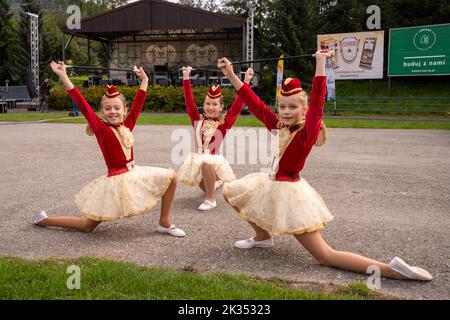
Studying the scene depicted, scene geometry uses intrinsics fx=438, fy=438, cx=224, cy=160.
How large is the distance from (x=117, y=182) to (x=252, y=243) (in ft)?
5.01

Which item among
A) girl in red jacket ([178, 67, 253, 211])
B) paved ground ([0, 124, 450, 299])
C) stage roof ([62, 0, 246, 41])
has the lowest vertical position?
paved ground ([0, 124, 450, 299])

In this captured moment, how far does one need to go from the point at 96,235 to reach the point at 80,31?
99.5 ft

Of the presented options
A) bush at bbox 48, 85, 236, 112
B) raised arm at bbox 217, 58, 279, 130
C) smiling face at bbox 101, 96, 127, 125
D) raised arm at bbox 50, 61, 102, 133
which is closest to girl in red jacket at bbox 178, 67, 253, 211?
smiling face at bbox 101, 96, 127, 125

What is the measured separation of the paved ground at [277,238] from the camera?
12.7 feet

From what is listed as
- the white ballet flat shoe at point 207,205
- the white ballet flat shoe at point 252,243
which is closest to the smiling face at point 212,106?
the white ballet flat shoe at point 207,205

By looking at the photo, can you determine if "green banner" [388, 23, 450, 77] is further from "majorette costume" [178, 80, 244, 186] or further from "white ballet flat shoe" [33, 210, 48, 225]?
"white ballet flat shoe" [33, 210, 48, 225]

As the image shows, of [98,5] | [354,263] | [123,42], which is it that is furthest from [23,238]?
[98,5]

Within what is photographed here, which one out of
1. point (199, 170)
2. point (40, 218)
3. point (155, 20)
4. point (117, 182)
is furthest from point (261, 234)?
point (155, 20)

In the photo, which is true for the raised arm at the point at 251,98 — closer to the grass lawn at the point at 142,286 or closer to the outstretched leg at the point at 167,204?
the outstretched leg at the point at 167,204

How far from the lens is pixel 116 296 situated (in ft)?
9.99

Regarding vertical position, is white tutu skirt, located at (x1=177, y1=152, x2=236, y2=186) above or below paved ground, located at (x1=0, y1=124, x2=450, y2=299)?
above

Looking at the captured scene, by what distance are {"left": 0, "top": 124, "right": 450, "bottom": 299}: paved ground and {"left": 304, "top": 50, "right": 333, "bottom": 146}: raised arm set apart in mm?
1213

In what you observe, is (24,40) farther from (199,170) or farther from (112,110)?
(112,110)

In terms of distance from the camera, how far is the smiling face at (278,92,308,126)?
3.88 meters
